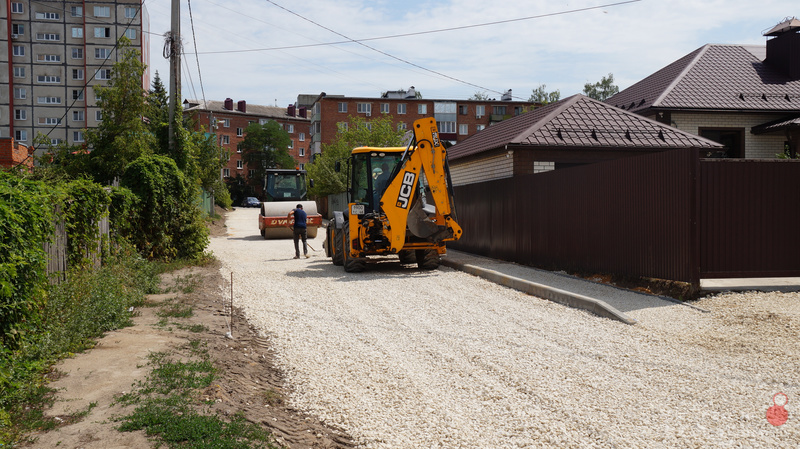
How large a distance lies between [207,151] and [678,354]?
835 inches

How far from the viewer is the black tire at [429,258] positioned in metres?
15.7

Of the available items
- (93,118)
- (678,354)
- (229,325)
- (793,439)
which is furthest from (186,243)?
(93,118)

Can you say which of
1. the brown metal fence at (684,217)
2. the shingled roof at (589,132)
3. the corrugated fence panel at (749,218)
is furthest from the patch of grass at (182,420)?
the shingled roof at (589,132)

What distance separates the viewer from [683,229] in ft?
33.3

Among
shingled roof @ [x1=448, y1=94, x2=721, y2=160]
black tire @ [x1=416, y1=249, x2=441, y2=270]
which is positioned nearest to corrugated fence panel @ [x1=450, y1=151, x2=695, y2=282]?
shingled roof @ [x1=448, y1=94, x2=721, y2=160]

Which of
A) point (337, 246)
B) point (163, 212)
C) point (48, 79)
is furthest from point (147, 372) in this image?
point (48, 79)

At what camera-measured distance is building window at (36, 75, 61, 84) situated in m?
73.2

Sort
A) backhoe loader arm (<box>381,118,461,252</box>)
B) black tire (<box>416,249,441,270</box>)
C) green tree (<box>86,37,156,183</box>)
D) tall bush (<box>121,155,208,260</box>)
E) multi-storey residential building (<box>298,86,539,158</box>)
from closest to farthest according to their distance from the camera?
backhoe loader arm (<box>381,118,461,252</box>) < tall bush (<box>121,155,208,260</box>) < black tire (<box>416,249,441,270</box>) < green tree (<box>86,37,156,183</box>) < multi-storey residential building (<box>298,86,539,158</box>)

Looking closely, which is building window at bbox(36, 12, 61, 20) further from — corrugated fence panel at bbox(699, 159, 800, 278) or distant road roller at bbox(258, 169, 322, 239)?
corrugated fence panel at bbox(699, 159, 800, 278)

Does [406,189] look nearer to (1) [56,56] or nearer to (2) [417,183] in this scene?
(2) [417,183]

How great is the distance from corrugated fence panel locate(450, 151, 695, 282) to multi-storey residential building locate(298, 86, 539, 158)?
6709cm

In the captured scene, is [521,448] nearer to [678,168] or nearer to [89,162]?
[678,168]

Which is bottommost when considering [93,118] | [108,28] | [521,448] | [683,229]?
[521,448]

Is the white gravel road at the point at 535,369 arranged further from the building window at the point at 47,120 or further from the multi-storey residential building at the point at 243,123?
the multi-storey residential building at the point at 243,123
